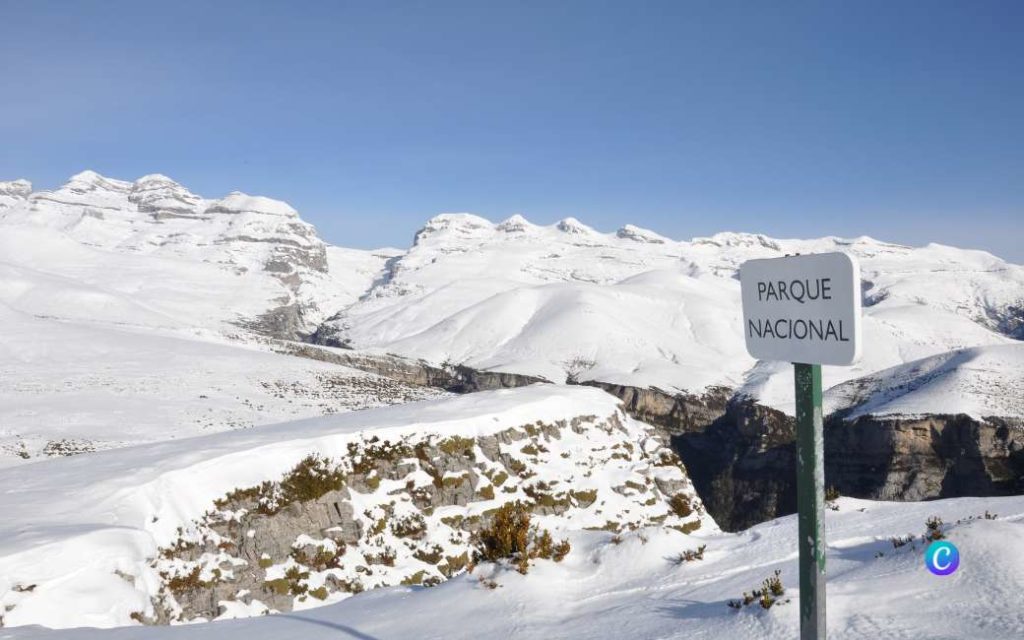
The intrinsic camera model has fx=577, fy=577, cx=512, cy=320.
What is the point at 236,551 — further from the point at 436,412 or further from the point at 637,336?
the point at 637,336

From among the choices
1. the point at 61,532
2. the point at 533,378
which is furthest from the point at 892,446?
the point at 61,532

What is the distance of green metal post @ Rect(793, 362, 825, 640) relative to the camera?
3371 millimetres

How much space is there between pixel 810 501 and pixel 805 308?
1.15 m

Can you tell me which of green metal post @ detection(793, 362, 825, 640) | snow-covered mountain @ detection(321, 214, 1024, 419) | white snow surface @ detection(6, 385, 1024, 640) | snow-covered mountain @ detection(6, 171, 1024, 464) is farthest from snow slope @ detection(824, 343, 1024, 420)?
green metal post @ detection(793, 362, 825, 640)

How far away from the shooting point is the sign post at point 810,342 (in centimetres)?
319

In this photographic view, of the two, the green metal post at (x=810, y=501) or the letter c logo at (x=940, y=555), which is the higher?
the green metal post at (x=810, y=501)

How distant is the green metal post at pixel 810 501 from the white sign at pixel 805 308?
152mm

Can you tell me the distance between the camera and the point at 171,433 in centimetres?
3038

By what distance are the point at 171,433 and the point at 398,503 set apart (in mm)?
16892

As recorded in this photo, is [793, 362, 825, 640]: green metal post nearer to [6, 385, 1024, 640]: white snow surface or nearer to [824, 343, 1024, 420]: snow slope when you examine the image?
[6, 385, 1024, 640]: white snow surface

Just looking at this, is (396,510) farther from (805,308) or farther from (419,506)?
(805,308)

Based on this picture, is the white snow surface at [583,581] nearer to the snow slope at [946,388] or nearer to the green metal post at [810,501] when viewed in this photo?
the green metal post at [810,501]

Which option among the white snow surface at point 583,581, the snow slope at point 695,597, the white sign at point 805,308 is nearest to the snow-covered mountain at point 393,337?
the white snow surface at point 583,581

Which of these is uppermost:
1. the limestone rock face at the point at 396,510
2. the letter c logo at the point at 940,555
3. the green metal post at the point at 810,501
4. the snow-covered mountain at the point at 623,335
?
the snow-covered mountain at the point at 623,335
